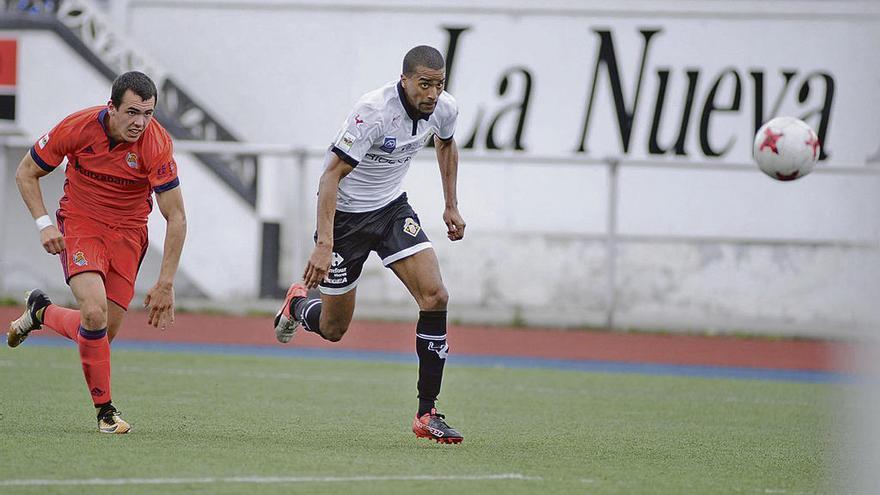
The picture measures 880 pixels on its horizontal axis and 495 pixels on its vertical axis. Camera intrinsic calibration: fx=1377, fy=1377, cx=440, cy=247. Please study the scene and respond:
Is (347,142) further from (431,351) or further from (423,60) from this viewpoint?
(431,351)

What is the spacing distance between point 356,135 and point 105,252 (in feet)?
5.41

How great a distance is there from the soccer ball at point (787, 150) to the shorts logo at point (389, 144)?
3.10 metres

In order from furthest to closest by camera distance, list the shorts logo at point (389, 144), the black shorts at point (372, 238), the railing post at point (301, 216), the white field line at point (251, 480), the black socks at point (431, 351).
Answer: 1. the railing post at point (301, 216)
2. the black shorts at point (372, 238)
3. the shorts logo at point (389, 144)
4. the black socks at point (431, 351)
5. the white field line at point (251, 480)

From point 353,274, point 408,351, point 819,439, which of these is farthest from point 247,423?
point 408,351

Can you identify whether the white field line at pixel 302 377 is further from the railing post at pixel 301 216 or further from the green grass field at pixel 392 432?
the railing post at pixel 301 216

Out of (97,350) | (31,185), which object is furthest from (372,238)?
(31,185)

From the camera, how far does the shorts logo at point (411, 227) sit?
8.48 m

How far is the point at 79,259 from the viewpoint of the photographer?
7973mm

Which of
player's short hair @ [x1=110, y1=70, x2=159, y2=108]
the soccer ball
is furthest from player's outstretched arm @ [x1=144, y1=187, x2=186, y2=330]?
the soccer ball

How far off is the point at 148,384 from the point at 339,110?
35.2 feet

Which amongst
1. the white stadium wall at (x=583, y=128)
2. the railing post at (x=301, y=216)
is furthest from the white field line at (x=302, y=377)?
the white stadium wall at (x=583, y=128)

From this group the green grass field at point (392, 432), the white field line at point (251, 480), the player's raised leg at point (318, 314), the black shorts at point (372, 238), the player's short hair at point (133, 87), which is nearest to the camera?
the white field line at point (251, 480)

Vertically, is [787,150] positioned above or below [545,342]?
above

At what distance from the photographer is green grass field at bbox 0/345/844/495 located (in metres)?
6.47
